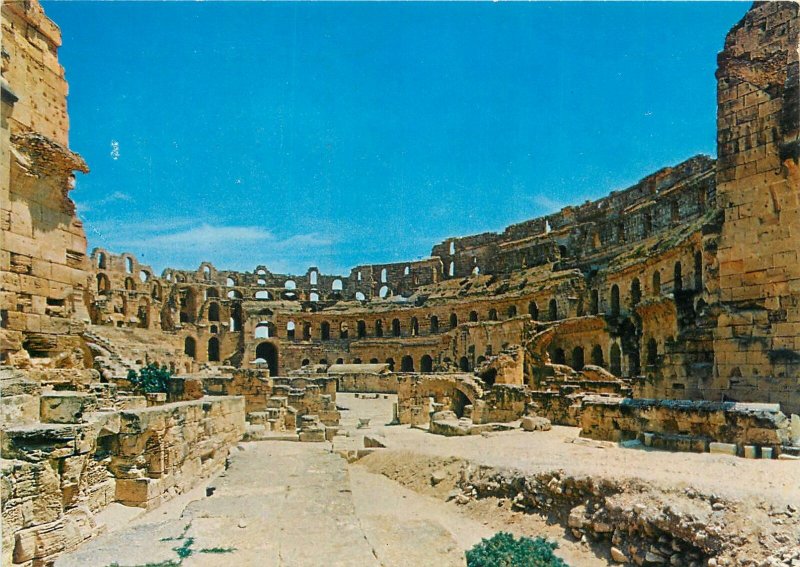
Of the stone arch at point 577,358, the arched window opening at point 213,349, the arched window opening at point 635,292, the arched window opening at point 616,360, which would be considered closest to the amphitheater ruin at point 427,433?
the arched window opening at point 616,360

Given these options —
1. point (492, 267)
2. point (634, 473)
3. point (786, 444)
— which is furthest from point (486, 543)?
point (492, 267)

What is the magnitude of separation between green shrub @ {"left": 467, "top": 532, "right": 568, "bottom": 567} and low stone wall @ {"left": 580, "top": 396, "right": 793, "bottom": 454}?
3.82 m

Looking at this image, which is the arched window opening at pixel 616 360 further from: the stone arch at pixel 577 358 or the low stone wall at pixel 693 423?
the low stone wall at pixel 693 423

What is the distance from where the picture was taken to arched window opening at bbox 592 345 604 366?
26.9m

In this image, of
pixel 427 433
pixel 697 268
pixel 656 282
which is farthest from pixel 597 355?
pixel 427 433

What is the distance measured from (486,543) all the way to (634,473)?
2349 mm

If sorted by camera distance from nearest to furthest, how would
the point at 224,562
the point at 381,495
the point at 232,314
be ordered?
1. the point at 224,562
2. the point at 381,495
3. the point at 232,314

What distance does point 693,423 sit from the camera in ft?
31.3

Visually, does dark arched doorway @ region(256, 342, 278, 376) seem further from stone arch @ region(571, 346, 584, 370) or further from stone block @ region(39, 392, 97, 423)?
stone block @ region(39, 392, 97, 423)

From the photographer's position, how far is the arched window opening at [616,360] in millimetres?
25000

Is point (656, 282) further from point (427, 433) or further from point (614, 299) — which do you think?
point (427, 433)

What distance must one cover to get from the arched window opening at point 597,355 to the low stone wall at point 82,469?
21.0 m

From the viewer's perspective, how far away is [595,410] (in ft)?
39.6

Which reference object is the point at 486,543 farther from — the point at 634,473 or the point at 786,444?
the point at 786,444
